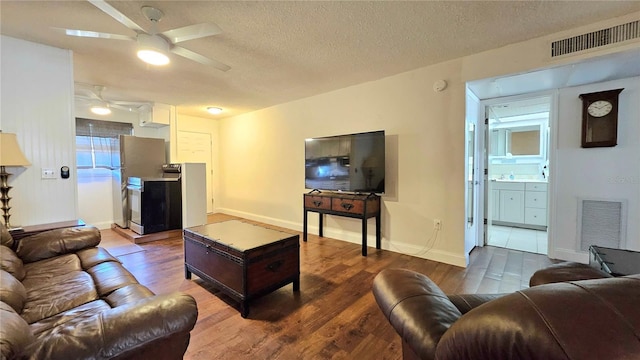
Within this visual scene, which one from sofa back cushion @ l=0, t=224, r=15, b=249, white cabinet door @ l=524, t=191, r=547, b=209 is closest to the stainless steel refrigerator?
sofa back cushion @ l=0, t=224, r=15, b=249

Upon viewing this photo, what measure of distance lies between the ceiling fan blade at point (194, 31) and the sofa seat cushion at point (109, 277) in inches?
68.7

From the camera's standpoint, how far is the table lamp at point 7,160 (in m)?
2.26

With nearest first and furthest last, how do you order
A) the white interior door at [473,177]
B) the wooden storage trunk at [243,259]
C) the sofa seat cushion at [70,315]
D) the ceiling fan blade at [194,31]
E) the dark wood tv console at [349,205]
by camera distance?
the sofa seat cushion at [70,315]
the ceiling fan blade at [194,31]
the wooden storage trunk at [243,259]
the white interior door at [473,177]
the dark wood tv console at [349,205]

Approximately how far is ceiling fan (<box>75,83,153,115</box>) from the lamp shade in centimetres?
196

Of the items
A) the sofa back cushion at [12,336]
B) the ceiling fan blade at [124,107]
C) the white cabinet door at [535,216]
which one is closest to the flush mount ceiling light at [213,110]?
the ceiling fan blade at [124,107]

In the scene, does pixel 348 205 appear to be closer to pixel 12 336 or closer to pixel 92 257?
pixel 92 257

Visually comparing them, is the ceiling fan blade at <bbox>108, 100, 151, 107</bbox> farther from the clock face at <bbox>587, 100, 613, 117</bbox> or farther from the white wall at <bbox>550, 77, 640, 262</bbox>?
the clock face at <bbox>587, 100, 613, 117</bbox>

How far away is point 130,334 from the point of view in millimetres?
919

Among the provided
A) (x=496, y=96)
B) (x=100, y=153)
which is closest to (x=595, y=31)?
(x=496, y=96)

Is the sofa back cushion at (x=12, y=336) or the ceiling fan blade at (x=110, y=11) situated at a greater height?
the ceiling fan blade at (x=110, y=11)

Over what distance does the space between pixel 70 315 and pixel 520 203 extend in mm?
6379

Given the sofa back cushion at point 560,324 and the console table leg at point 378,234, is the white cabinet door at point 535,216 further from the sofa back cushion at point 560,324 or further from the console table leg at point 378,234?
the sofa back cushion at point 560,324

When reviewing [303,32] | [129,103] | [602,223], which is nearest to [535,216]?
[602,223]

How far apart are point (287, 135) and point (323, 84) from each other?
1339 millimetres
